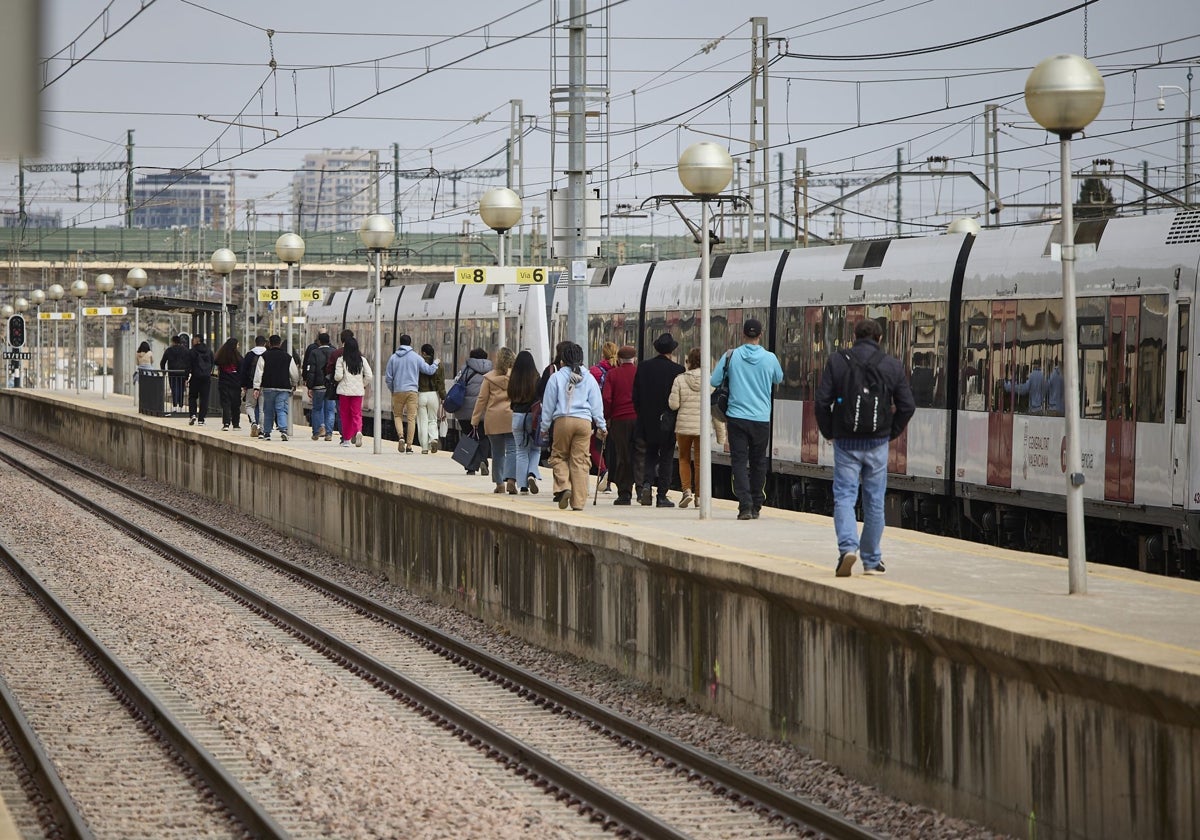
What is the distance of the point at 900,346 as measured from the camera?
22.1m

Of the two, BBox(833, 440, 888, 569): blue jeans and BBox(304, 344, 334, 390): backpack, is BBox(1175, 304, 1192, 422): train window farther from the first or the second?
BBox(304, 344, 334, 390): backpack

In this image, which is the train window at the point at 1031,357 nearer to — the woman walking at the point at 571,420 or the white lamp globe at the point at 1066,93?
the woman walking at the point at 571,420

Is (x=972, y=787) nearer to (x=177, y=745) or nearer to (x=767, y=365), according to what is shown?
(x=177, y=745)

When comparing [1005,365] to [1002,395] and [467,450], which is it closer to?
[1002,395]

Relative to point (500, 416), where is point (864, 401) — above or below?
above

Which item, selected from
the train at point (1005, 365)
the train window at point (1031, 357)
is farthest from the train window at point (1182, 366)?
the train window at point (1031, 357)

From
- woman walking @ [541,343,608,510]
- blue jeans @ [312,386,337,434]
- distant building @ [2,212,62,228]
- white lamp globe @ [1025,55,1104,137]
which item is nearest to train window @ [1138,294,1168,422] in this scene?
woman walking @ [541,343,608,510]

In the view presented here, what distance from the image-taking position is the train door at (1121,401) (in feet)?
55.7

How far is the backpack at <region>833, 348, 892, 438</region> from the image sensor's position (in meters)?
11.4

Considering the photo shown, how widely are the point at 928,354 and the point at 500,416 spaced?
5.92 meters

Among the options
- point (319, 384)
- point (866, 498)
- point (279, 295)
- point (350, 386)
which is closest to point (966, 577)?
point (866, 498)

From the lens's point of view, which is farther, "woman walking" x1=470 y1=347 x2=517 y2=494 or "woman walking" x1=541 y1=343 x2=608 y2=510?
"woman walking" x1=470 y1=347 x2=517 y2=494

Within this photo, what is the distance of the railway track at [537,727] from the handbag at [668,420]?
2.94 metres

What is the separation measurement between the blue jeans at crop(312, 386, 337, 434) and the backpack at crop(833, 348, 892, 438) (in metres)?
21.0
